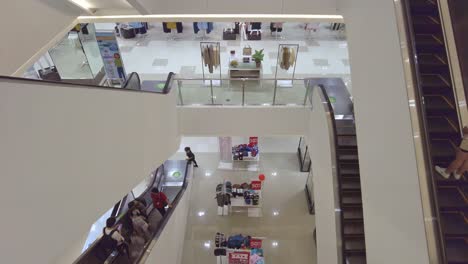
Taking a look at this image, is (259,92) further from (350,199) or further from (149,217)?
(149,217)

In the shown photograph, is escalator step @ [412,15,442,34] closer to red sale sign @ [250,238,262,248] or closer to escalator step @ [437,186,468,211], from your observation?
escalator step @ [437,186,468,211]

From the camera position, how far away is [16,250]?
2.70m

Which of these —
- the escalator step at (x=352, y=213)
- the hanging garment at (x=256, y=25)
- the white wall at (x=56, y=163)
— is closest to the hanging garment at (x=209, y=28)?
the hanging garment at (x=256, y=25)

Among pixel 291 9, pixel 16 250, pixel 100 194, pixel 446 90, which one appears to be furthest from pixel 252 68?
pixel 16 250

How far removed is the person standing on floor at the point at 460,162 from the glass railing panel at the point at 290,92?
5.03 metres

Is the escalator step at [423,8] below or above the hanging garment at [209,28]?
below

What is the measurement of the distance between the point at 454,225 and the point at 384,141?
52.3 inches

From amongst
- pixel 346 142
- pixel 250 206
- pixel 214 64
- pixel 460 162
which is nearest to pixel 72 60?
pixel 214 64

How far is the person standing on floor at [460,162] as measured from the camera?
→ 3523mm

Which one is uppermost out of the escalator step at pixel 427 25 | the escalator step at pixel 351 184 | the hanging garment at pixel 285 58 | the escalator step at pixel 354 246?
the hanging garment at pixel 285 58

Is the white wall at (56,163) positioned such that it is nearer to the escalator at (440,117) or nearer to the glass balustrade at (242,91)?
the glass balustrade at (242,91)

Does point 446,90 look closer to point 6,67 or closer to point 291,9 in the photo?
point 291,9

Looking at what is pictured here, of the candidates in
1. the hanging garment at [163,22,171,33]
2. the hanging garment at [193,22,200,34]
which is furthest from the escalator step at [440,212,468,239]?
the hanging garment at [163,22,171,33]

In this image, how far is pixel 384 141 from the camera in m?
4.23
